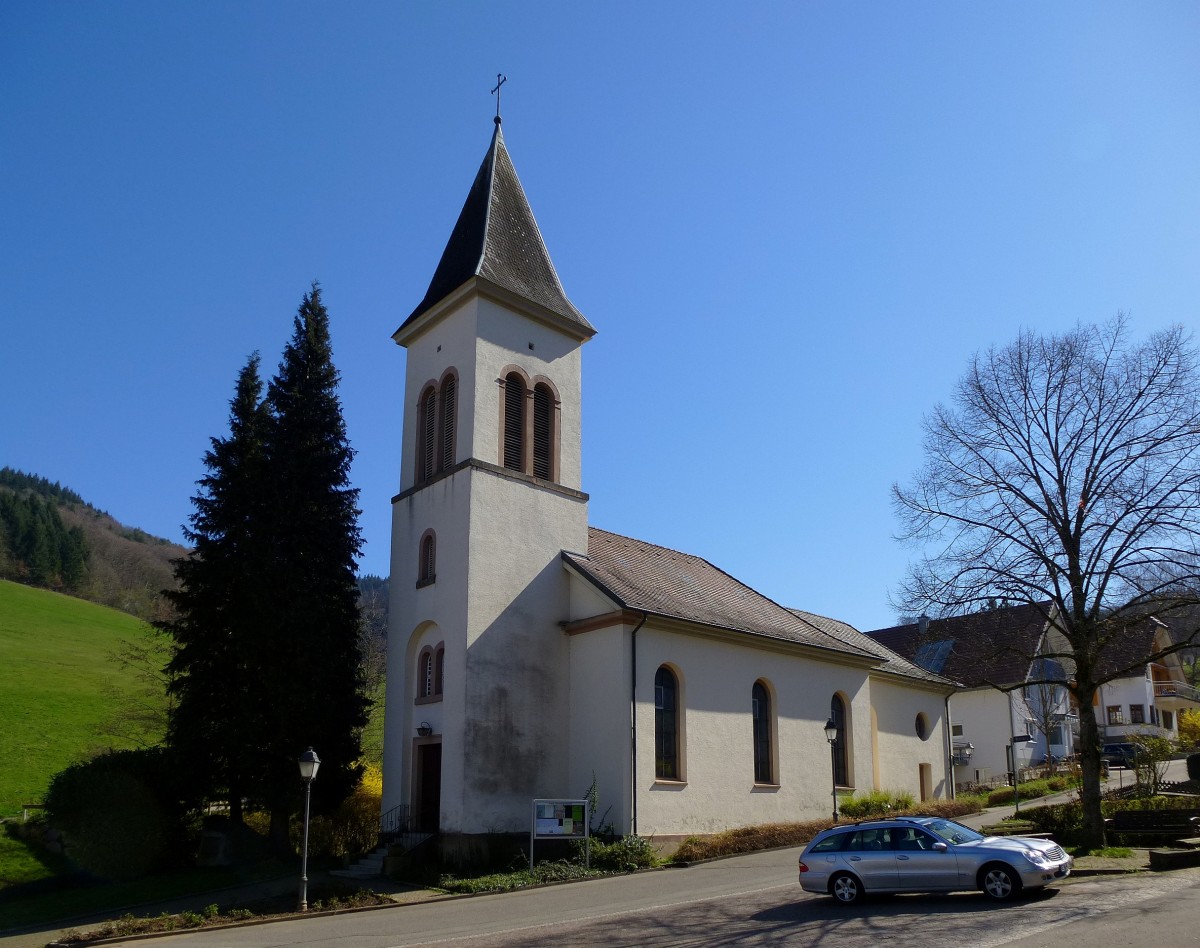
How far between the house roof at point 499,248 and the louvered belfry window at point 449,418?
2.79 m

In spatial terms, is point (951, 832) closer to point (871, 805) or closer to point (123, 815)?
point (871, 805)

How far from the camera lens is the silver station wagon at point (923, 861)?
49.0 feet

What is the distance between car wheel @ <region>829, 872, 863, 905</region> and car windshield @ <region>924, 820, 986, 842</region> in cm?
156

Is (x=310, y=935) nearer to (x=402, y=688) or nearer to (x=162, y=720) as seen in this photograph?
(x=402, y=688)

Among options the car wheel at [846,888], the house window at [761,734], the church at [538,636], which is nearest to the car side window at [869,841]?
the car wheel at [846,888]

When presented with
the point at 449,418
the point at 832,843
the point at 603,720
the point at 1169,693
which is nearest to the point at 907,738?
the point at 603,720

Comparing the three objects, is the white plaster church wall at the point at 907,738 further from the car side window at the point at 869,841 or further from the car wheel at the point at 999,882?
the car wheel at the point at 999,882

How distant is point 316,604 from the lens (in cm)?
2536

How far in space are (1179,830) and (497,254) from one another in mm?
23363

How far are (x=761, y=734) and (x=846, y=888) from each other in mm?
12772

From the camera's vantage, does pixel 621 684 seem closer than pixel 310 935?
No

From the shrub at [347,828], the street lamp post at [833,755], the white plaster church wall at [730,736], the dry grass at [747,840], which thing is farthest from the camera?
the street lamp post at [833,755]

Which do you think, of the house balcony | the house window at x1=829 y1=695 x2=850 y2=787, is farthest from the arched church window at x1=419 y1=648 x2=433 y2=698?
the house balcony

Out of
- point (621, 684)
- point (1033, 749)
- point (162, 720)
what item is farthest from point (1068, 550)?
point (1033, 749)
